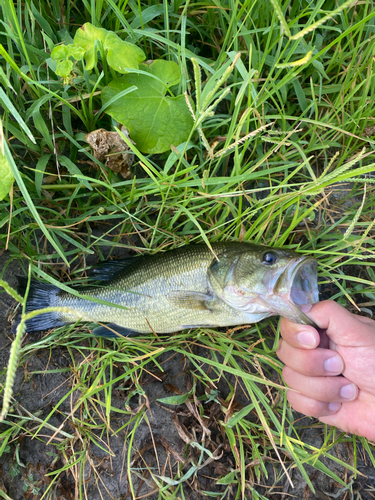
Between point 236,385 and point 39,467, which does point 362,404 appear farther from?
point 39,467

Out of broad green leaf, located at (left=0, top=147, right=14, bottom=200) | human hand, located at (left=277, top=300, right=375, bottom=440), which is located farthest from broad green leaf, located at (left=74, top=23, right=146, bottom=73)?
human hand, located at (left=277, top=300, right=375, bottom=440)

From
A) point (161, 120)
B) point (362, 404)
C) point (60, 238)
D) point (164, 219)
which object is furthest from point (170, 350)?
point (161, 120)

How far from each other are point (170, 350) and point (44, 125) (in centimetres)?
218

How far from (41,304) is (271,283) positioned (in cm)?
198

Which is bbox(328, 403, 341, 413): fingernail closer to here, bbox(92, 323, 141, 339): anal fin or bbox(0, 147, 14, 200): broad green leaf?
bbox(92, 323, 141, 339): anal fin

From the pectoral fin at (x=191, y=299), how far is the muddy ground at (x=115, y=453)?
0.71m

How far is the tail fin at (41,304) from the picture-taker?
2.85 metres

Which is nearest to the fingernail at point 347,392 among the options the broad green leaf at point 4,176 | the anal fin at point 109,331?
the anal fin at point 109,331

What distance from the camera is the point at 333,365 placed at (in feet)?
8.26

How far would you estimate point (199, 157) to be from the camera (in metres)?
2.78

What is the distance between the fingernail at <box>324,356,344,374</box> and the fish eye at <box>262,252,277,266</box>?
91cm

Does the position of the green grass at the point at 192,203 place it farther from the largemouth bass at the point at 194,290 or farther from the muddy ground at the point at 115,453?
the largemouth bass at the point at 194,290

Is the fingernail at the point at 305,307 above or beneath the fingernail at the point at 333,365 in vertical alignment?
above

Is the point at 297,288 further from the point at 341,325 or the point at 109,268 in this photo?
the point at 109,268
